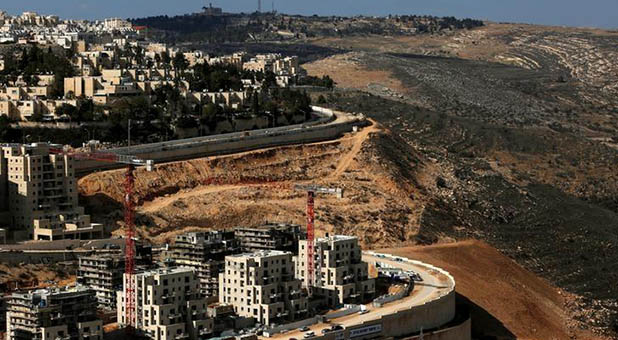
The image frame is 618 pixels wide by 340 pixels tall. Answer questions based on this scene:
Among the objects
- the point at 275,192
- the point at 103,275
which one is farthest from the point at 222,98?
the point at 103,275

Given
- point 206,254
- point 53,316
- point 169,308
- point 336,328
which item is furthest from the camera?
point 206,254

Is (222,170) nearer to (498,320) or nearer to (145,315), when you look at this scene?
(498,320)

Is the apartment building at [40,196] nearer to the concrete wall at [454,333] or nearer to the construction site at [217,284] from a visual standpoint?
the construction site at [217,284]

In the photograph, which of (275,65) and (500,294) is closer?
(500,294)

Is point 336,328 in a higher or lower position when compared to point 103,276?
lower

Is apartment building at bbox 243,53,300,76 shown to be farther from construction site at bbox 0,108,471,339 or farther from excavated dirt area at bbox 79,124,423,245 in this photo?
construction site at bbox 0,108,471,339

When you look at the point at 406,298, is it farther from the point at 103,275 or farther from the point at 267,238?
the point at 103,275

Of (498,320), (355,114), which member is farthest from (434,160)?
(498,320)

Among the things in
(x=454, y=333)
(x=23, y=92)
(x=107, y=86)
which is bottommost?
(x=454, y=333)
